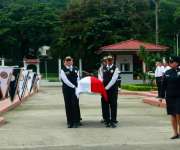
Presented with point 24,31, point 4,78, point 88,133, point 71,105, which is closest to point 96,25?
point 24,31

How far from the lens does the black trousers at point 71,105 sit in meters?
16.3

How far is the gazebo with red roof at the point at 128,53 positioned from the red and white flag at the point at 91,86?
1427 inches

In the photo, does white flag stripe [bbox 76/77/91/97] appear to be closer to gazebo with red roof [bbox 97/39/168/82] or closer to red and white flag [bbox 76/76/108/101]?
red and white flag [bbox 76/76/108/101]

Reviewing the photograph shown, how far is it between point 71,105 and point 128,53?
38180mm

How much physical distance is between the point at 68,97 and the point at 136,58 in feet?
129

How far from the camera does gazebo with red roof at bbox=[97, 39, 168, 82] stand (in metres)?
53.2

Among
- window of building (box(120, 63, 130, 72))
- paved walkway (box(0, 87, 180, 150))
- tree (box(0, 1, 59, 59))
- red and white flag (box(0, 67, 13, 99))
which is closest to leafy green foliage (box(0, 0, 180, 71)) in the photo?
tree (box(0, 1, 59, 59))

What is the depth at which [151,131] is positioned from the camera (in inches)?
588

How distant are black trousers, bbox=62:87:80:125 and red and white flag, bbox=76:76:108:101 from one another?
204 millimetres

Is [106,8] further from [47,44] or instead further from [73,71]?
[73,71]

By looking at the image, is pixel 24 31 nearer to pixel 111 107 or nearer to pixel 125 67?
pixel 125 67

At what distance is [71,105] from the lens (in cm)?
1642

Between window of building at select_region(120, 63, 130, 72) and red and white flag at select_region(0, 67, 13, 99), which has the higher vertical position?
red and white flag at select_region(0, 67, 13, 99)

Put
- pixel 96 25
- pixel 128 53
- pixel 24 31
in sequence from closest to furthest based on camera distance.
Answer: pixel 128 53, pixel 96 25, pixel 24 31
